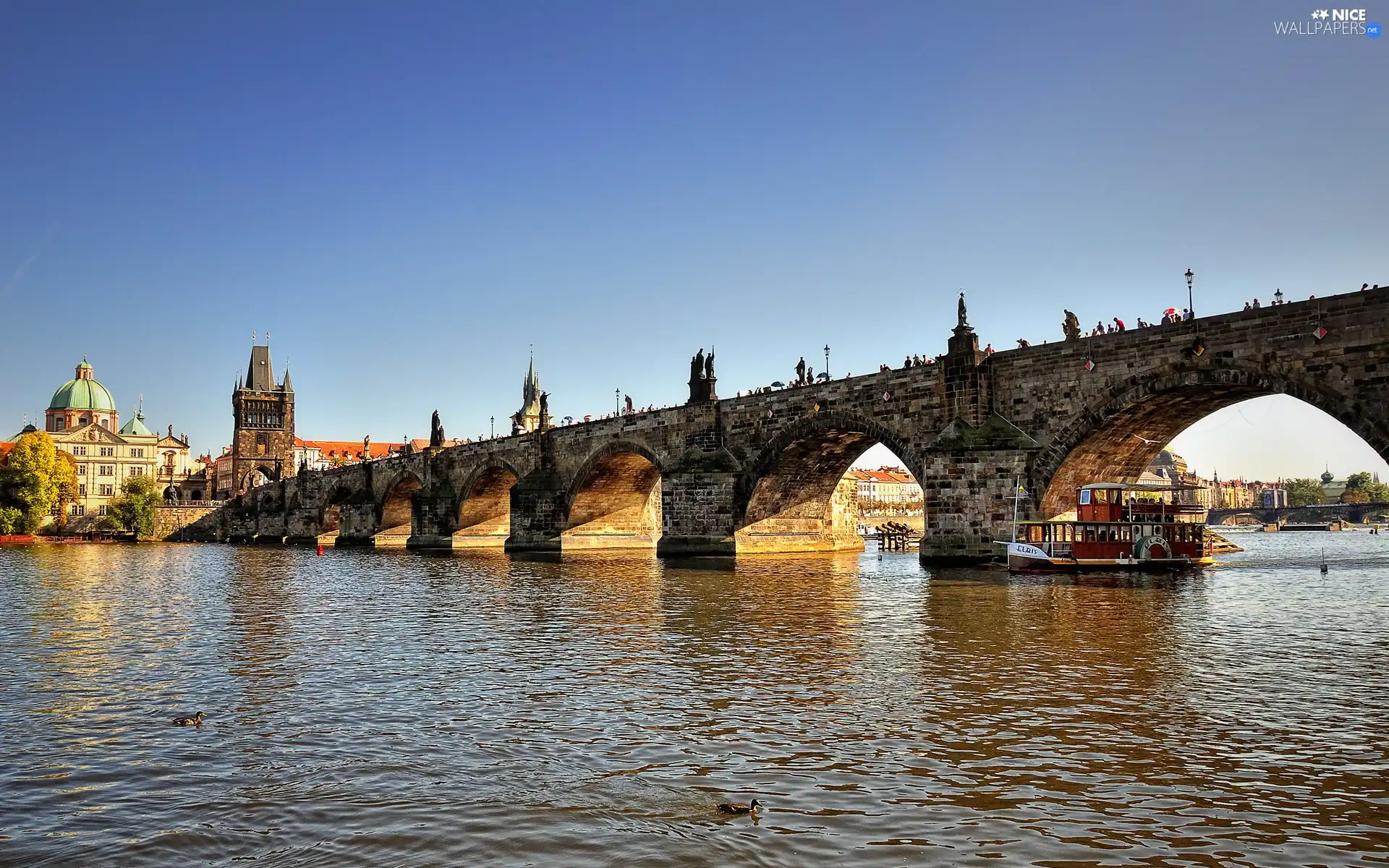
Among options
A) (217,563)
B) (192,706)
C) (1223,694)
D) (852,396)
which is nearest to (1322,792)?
(1223,694)

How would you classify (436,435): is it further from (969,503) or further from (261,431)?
(261,431)

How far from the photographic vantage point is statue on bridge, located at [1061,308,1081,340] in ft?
109

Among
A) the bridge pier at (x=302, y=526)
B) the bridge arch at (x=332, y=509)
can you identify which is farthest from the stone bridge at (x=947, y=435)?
the bridge pier at (x=302, y=526)

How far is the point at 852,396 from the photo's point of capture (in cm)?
4044

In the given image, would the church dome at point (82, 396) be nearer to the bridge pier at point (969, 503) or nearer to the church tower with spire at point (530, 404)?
the church tower with spire at point (530, 404)

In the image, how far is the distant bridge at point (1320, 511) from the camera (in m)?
151

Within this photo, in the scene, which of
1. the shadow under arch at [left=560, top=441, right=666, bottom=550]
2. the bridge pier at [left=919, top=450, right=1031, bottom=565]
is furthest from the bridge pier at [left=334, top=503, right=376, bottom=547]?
the bridge pier at [left=919, top=450, right=1031, bottom=565]

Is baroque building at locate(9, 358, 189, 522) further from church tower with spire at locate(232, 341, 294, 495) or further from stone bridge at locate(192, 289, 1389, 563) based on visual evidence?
stone bridge at locate(192, 289, 1389, 563)

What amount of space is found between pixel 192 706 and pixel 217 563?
4680cm

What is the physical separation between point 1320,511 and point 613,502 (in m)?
146

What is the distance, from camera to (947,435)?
116ft

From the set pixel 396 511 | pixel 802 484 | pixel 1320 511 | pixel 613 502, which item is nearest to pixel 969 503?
pixel 802 484

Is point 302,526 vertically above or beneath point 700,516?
beneath

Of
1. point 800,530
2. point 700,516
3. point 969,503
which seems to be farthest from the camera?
point 800,530
